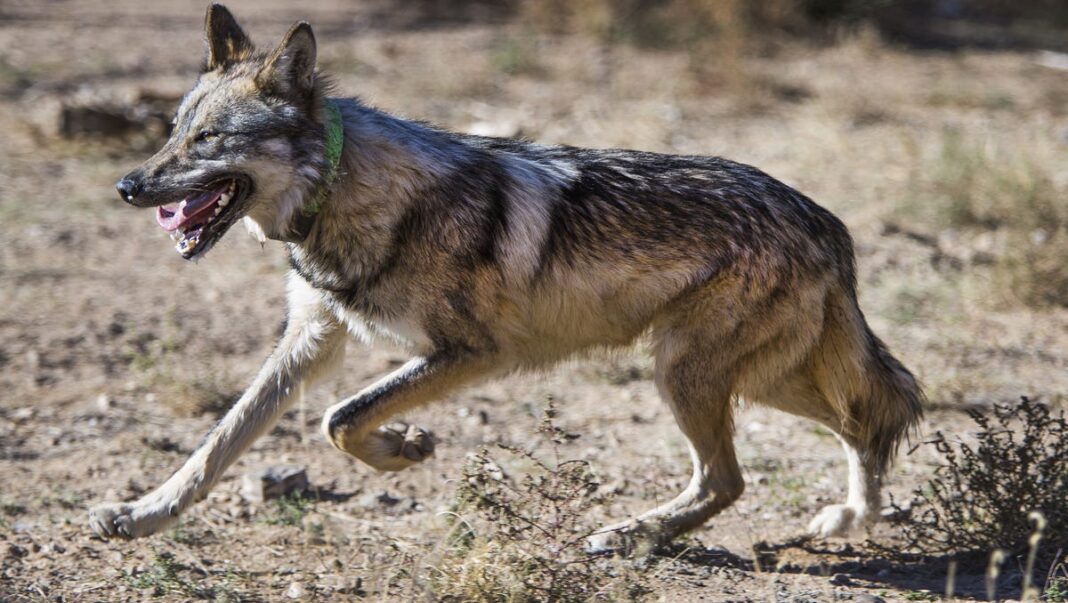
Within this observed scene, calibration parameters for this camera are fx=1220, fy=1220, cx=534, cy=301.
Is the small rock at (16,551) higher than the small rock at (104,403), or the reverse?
the small rock at (16,551)

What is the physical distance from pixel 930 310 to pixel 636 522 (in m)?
3.37

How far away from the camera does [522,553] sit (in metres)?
4.07

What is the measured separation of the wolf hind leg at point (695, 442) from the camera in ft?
15.1

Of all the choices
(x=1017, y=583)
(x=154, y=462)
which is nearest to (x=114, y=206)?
(x=154, y=462)

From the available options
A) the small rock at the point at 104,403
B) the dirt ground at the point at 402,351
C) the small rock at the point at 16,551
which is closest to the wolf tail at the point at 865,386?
the dirt ground at the point at 402,351

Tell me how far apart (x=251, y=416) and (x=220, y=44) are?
1.47m

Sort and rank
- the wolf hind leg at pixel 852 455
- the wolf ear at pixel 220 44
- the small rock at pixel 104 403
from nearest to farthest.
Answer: the wolf ear at pixel 220 44 → the wolf hind leg at pixel 852 455 → the small rock at pixel 104 403

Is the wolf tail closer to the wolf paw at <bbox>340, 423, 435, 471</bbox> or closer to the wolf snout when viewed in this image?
the wolf paw at <bbox>340, 423, 435, 471</bbox>

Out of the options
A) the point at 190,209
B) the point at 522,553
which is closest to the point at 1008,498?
the point at 522,553

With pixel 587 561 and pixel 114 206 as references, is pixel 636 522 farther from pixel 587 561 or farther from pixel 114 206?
pixel 114 206

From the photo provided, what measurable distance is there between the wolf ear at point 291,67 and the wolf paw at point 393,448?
4.28 ft

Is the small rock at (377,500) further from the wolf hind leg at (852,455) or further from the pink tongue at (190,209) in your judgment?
the wolf hind leg at (852,455)

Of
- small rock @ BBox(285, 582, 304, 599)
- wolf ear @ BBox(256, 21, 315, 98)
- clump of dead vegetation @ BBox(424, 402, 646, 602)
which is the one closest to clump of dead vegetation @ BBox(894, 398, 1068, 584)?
clump of dead vegetation @ BBox(424, 402, 646, 602)

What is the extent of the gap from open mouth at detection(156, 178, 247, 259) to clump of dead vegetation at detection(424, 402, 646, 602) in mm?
1234
